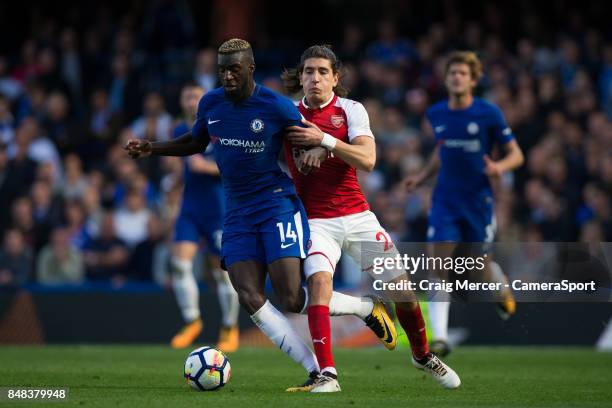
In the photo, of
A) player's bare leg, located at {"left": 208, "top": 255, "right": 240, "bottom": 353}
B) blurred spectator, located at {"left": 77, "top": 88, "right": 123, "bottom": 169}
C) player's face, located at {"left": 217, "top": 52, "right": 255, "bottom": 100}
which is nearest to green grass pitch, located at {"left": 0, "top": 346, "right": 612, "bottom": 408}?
player's bare leg, located at {"left": 208, "top": 255, "right": 240, "bottom": 353}

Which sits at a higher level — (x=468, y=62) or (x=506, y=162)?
(x=468, y=62)

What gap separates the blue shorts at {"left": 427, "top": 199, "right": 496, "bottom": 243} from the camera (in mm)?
12500

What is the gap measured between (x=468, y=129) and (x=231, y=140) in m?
4.19

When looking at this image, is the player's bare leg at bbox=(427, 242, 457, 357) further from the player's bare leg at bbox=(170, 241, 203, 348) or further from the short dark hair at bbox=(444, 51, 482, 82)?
the player's bare leg at bbox=(170, 241, 203, 348)

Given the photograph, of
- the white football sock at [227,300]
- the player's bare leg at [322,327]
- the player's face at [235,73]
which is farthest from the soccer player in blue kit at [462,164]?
the player's face at [235,73]

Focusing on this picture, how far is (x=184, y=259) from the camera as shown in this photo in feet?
46.6

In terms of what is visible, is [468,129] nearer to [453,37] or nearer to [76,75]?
[453,37]

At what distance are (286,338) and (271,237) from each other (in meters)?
0.75

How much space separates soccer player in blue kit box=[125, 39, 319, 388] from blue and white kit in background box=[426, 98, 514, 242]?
375cm

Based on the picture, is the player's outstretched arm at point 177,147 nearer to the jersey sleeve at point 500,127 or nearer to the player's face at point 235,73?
the player's face at point 235,73

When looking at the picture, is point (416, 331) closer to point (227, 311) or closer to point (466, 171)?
point (466, 171)

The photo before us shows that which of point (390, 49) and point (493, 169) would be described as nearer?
point (493, 169)

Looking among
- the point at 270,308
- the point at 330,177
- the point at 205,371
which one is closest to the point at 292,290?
the point at 270,308

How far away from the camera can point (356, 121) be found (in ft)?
30.0
